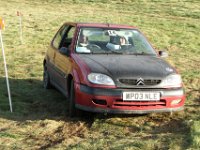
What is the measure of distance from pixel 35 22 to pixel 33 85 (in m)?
13.3

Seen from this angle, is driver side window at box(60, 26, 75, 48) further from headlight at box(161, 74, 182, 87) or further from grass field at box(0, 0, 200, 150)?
headlight at box(161, 74, 182, 87)

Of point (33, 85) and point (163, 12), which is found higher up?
point (33, 85)

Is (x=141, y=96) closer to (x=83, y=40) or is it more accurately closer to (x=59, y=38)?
(x=83, y=40)

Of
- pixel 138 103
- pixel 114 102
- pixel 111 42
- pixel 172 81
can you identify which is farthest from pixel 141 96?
pixel 111 42

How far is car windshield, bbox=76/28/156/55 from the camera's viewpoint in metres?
8.22

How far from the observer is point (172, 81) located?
730cm

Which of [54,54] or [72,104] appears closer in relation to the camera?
[72,104]

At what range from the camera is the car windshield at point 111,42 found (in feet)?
27.0

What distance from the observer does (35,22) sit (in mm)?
23516

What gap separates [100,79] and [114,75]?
0.70ft

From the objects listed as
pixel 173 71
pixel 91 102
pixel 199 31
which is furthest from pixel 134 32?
pixel 199 31

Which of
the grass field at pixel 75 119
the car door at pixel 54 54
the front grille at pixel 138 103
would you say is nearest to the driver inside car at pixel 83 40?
the car door at pixel 54 54

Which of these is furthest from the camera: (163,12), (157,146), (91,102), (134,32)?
(163,12)

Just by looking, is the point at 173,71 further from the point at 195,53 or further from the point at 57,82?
the point at 195,53
